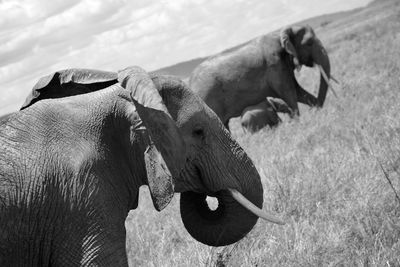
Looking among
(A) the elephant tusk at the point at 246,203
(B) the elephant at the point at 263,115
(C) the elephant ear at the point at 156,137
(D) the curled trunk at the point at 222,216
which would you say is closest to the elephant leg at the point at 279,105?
(B) the elephant at the point at 263,115

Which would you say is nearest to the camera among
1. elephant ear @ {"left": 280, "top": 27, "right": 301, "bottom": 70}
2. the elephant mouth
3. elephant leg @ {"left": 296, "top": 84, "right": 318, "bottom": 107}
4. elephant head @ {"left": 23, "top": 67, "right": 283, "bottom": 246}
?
elephant head @ {"left": 23, "top": 67, "right": 283, "bottom": 246}

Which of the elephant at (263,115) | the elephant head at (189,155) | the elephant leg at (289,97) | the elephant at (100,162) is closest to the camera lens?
the elephant at (100,162)

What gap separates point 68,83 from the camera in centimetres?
403

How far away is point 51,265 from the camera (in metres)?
3.42

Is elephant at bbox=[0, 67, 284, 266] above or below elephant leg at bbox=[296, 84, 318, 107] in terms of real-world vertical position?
above

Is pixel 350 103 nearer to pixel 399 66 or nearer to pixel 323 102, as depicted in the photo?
pixel 323 102

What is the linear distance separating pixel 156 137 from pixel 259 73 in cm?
940

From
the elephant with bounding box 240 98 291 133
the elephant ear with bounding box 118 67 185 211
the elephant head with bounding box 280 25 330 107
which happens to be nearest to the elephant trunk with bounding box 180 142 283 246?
the elephant ear with bounding box 118 67 185 211

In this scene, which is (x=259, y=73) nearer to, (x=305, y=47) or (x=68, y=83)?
(x=305, y=47)

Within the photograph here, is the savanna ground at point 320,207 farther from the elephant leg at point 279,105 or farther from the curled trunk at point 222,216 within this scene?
the elephant leg at point 279,105

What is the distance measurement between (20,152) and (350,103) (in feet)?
25.4

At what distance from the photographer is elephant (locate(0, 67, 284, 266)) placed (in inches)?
132

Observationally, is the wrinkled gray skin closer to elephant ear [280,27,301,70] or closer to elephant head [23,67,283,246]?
elephant ear [280,27,301,70]

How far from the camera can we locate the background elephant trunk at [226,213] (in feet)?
13.3
